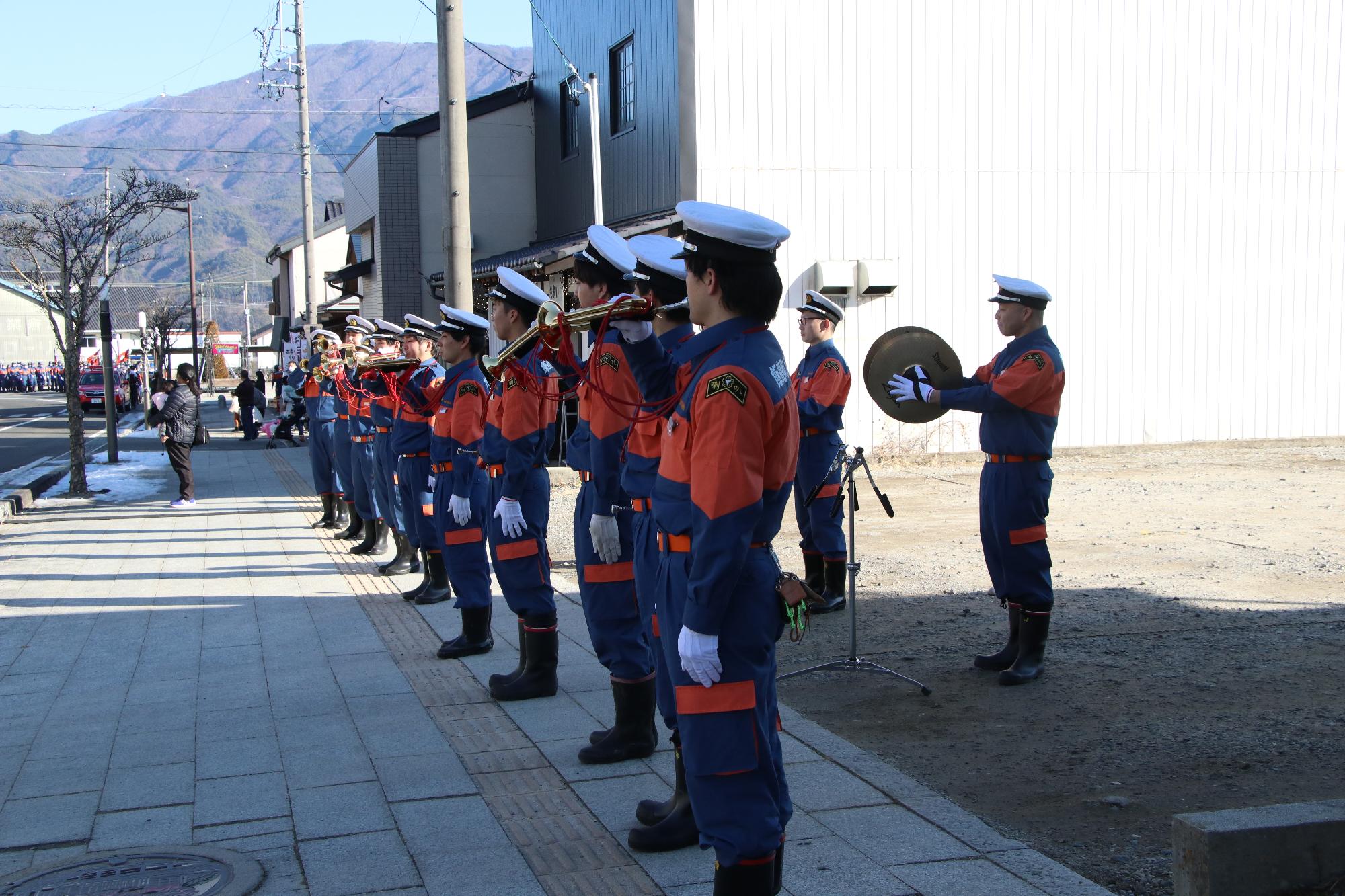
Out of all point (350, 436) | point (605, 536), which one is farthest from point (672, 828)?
point (350, 436)

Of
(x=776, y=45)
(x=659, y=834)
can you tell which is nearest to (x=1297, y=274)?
(x=776, y=45)

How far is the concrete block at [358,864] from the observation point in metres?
4.00

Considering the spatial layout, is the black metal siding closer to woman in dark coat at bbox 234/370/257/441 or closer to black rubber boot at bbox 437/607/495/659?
woman in dark coat at bbox 234/370/257/441

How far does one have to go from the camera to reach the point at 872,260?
57.7 feet

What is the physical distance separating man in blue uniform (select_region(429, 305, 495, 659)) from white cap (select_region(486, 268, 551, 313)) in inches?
31.0

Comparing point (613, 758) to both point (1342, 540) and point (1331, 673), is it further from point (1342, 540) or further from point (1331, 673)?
point (1342, 540)

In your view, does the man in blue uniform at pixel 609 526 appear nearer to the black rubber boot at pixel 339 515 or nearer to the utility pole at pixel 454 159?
the utility pole at pixel 454 159

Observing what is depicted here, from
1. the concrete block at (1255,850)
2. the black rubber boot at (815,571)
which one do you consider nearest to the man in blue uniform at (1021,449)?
the black rubber boot at (815,571)

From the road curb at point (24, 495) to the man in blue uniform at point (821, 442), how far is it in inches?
434

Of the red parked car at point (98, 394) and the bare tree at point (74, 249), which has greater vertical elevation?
the bare tree at point (74, 249)

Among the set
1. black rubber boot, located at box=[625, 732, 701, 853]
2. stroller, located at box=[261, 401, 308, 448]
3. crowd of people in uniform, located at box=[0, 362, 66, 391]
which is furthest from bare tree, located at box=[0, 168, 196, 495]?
crowd of people in uniform, located at box=[0, 362, 66, 391]

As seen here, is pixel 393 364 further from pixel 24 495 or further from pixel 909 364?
pixel 24 495

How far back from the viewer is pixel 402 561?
10453 millimetres

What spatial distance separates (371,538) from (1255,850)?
933 cm
